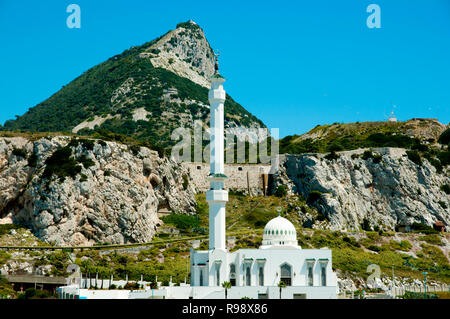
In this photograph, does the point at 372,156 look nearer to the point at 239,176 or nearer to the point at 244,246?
the point at 239,176

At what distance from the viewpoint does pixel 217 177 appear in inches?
3142

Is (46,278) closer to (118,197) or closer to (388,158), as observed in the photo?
(118,197)

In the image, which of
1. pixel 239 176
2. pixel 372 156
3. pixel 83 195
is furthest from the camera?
pixel 239 176

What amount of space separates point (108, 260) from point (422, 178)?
73.2 m

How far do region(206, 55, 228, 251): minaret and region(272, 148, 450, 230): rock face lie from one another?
163 feet

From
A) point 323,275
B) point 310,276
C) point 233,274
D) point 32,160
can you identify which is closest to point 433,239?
point 323,275

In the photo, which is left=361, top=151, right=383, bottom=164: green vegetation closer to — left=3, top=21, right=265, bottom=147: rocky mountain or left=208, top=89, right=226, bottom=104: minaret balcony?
left=3, top=21, right=265, bottom=147: rocky mountain

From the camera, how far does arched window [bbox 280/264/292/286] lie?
79.0 m

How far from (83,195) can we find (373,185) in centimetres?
6126

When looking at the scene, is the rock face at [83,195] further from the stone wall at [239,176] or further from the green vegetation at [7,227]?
the stone wall at [239,176]

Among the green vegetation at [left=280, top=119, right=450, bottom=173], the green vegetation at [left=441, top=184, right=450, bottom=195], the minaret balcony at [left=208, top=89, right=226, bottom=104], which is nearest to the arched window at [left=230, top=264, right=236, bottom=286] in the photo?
the minaret balcony at [left=208, top=89, right=226, bottom=104]

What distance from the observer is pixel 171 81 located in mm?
193125

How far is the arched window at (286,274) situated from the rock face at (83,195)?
1335 inches
